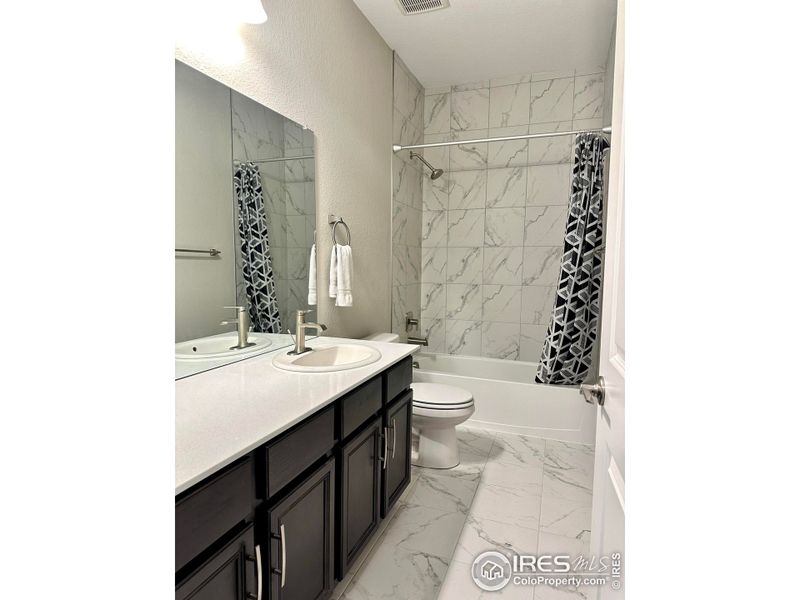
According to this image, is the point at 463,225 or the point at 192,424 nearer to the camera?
the point at 192,424

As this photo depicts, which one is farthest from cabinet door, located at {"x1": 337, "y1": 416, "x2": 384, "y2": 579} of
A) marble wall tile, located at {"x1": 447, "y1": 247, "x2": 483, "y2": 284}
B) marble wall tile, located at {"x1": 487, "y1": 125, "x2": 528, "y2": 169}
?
marble wall tile, located at {"x1": 487, "y1": 125, "x2": 528, "y2": 169}

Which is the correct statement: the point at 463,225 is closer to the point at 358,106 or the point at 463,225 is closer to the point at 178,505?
the point at 358,106

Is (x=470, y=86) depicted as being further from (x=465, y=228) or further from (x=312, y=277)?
(x=312, y=277)

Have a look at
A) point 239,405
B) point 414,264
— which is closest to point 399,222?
point 414,264

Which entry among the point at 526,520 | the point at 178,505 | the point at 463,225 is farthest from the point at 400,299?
the point at 178,505

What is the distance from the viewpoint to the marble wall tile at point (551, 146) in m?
3.33

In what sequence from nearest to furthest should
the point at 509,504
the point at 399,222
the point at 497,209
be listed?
the point at 509,504 → the point at 399,222 → the point at 497,209

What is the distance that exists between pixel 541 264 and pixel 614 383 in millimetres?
2737

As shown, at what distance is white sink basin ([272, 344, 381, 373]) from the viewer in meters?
1.51

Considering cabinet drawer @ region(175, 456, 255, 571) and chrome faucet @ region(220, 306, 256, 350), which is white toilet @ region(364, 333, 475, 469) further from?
cabinet drawer @ region(175, 456, 255, 571)

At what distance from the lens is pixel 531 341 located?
3514 millimetres

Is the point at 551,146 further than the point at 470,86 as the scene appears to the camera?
No
